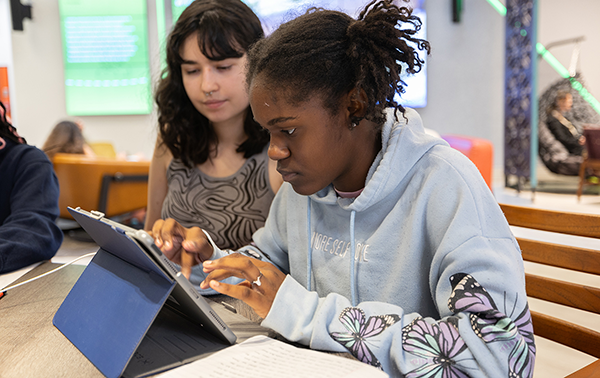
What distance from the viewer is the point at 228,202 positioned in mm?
1266

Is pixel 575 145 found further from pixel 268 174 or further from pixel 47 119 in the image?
pixel 47 119

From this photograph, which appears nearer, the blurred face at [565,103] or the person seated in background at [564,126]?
the person seated in background at [564,126]

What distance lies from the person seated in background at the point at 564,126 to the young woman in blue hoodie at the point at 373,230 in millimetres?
6093

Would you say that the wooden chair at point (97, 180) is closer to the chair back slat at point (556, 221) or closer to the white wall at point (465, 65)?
the chair back slat at point (556, 221)

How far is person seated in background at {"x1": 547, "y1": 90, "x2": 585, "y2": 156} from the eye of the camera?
610 centimetres

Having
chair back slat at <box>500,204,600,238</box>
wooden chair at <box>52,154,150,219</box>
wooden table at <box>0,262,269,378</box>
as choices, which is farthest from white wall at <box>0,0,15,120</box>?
chair back slat at <box>500,204,600,238</box>

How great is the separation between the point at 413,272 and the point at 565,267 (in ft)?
1.20

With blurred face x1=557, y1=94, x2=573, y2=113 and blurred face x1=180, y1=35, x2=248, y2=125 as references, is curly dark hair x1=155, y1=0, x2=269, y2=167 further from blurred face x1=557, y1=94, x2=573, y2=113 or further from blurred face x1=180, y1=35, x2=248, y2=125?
blurred face x1=557, y1=94, x2=573, y2=113

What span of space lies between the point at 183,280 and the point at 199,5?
0.91 metres

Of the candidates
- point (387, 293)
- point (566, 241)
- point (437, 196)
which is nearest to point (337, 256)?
point (387, 293)

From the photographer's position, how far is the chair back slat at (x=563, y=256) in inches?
33.7

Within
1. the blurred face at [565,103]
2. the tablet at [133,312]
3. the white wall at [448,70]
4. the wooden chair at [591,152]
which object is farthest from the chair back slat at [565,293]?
the blurred face at [565,103]

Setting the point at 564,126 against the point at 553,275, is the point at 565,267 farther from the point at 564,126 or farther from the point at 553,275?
the point at 564,126

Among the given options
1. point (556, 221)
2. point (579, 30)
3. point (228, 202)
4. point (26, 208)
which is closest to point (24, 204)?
point (26, 208)
